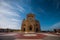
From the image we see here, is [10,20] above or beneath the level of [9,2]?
beneath

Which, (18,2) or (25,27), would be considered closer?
(18,2)

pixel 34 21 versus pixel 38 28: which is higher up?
pixel 34 21

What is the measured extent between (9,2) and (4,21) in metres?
1.49

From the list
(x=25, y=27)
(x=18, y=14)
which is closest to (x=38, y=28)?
(x=25, y=27)

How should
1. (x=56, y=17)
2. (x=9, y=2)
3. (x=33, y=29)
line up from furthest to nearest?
(x=33, y=29) → (x=56, y=17) → (x=9, y=2)

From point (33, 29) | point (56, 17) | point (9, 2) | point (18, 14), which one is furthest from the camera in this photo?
point (33, 29)

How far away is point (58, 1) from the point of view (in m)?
7.48

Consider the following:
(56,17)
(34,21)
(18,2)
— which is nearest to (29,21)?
(34,21)

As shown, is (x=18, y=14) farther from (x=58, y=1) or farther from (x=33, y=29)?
(x=33, y=29)

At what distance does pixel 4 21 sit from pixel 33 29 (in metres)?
10.0

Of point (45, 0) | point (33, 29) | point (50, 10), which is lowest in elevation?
point (33, 29)

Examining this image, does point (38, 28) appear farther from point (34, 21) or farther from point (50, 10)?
point (50, 10)

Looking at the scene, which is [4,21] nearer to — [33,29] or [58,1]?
[58,1]

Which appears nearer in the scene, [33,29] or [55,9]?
[55,9]
